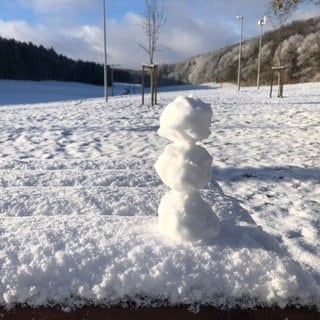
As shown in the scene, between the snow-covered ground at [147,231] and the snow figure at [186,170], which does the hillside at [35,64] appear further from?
the snow figure at [186,170]

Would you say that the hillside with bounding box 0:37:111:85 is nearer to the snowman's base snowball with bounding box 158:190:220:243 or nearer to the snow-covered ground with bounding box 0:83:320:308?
the snow-covered ground with bounding box 0:83:320:308

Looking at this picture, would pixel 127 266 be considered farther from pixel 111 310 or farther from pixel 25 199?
pixel 25 199

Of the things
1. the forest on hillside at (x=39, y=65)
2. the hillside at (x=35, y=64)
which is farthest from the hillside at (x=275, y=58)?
the hillside at (x=35, y=64)

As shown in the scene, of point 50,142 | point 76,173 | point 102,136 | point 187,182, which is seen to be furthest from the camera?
point 102,136

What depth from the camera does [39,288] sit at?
8.45 ft

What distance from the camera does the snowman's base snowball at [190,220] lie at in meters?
2.90

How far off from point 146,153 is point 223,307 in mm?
4921

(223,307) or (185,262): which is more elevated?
(185,262)

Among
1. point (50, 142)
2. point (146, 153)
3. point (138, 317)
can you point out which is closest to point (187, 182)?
point (138, 317)

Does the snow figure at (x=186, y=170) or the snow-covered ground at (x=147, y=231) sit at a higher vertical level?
the snow figure at (x=186, y=170)

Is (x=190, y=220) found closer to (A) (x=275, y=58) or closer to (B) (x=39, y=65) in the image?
(A) (x=275, y=58)

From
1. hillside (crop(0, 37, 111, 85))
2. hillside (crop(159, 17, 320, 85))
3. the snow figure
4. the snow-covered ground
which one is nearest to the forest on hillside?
hillside (crop(0, 37, 111, 85))

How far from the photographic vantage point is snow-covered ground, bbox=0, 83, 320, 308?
2574 mm

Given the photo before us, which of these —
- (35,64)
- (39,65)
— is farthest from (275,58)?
(35,64)
